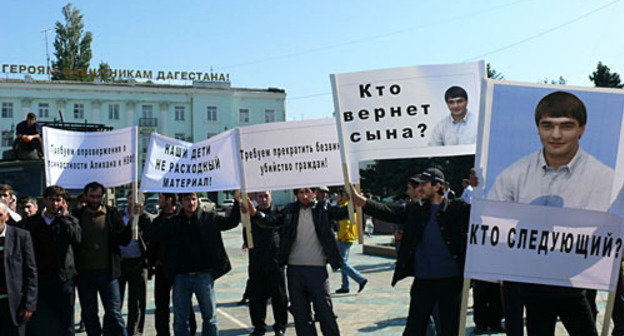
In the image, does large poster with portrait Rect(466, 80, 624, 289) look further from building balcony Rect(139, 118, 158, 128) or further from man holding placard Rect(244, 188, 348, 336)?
building balcony Rect(139, 118, 158, 128)

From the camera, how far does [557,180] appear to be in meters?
5.43

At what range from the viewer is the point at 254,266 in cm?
888

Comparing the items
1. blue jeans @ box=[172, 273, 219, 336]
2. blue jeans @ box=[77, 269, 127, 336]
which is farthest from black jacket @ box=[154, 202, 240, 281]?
blue jeans @ box=[77, 269, 127, 336]

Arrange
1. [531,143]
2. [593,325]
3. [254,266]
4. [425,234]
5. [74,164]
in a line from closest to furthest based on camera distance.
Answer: [593,325] < [531,143] < [425,234] < [74,164] < [254,266]

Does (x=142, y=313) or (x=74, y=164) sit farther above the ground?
(x=74, y=164)

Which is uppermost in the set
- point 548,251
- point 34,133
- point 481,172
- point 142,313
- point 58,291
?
point 34,133

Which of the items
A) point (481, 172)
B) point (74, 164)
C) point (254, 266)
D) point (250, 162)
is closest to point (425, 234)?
point (481, 172)

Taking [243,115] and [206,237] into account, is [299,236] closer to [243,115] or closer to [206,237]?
[206,237]

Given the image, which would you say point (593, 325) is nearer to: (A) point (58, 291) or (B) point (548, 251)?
(B) point (548, 251)

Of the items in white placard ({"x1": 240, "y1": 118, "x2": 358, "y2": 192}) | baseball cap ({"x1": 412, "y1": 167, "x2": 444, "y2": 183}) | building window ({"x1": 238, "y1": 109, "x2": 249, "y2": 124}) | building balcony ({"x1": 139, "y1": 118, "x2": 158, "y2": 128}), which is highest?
building window ({"x1": 238, "y1": 109, "x2": 249, "y2": 124})

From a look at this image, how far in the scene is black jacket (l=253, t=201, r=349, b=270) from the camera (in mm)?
7074

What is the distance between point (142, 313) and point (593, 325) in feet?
17.8

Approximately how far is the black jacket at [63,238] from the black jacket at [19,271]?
602mm

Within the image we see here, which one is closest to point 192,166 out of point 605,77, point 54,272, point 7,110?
point 54,272
